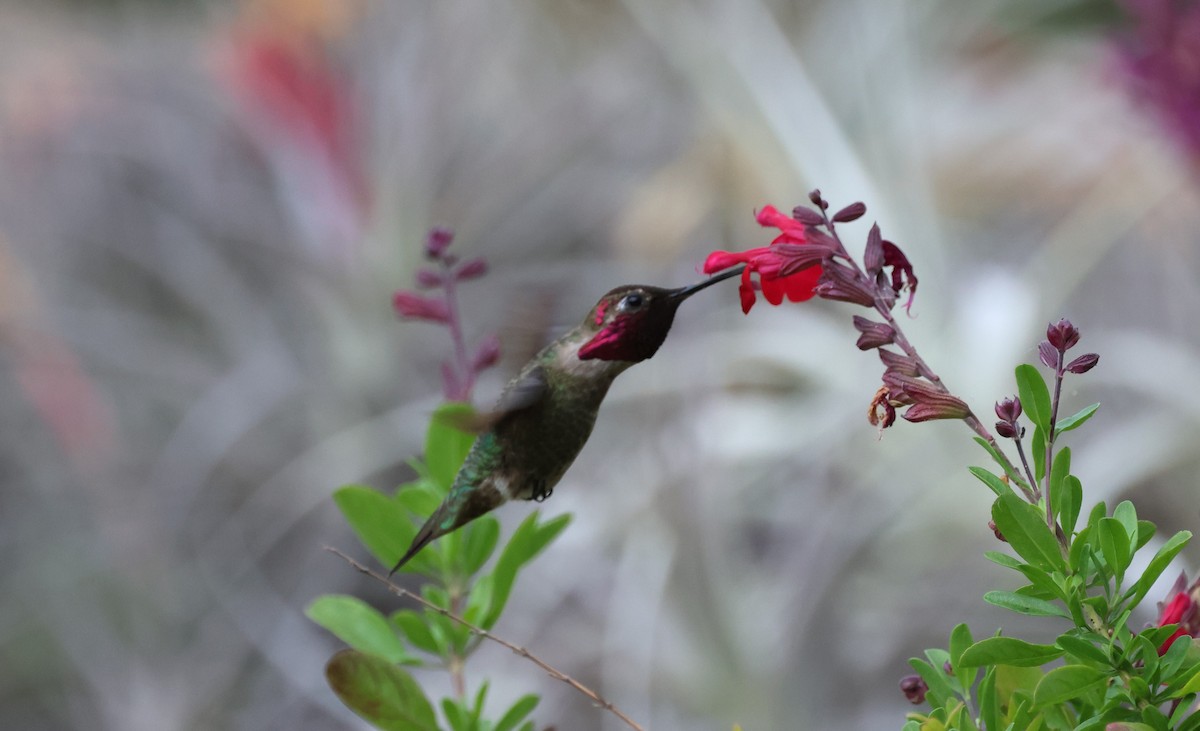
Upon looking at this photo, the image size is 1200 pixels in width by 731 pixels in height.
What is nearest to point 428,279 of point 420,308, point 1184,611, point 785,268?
point 420,308

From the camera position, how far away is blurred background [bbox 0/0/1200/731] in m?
1.45

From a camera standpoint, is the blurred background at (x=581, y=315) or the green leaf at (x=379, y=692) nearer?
the green leaf at (x=379, y=692)

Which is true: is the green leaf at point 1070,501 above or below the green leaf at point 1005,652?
above

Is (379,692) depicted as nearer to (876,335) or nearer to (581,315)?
(876,335)

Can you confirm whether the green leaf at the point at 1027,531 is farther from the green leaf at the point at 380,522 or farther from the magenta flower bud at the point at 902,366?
the green leaf at the point at 380,522

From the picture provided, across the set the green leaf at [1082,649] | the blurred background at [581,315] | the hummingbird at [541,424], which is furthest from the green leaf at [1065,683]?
the blurred background at [581,315]

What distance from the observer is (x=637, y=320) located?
0.72ft

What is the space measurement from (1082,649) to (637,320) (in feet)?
0.37

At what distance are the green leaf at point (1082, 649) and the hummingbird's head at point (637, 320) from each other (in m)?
Answer: 0.10

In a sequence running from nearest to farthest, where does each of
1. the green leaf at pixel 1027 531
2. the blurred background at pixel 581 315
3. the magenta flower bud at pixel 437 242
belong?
the green leaf at pixel 1027 531 → the magenta flower bud at pixel 437 242 → the blurred background at pixel 581 315

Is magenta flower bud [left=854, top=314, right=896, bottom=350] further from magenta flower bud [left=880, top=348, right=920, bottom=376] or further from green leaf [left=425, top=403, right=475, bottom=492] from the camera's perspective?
green leaf [left=425, top=403, right=475, bottom=492]

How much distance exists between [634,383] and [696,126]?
716 millimetres

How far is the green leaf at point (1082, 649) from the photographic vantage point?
0.73 feet

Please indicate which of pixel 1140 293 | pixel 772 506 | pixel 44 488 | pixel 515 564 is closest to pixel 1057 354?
pixel 515 564
